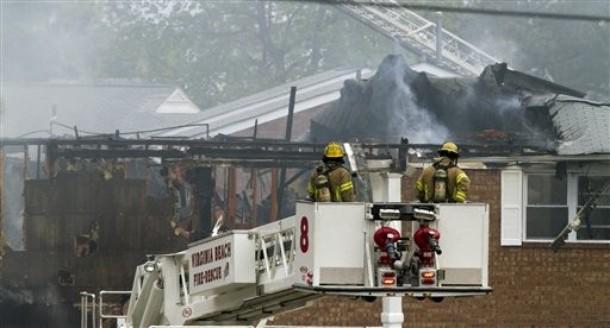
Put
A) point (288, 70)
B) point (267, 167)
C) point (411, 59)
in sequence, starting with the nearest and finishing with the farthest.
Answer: point (267, 167) → point (411, 59) → point (288, 70)

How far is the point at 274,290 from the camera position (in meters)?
17.6

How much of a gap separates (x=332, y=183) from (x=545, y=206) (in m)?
11.2

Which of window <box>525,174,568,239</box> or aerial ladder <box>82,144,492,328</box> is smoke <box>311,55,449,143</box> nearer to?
window <box>525,174,568,239</box>

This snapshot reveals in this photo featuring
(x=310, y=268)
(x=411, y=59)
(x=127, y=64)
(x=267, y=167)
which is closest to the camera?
(x=310, y=268)

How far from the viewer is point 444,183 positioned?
56.1ft

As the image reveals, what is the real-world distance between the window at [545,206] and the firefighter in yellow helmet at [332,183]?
36.0 feet

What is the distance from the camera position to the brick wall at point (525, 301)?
90.6 ft

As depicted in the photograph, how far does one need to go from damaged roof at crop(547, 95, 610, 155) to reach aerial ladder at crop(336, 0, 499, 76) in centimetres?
933

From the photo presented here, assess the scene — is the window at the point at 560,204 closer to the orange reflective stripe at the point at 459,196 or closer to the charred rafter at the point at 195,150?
the charred rafter at the point at 195,150

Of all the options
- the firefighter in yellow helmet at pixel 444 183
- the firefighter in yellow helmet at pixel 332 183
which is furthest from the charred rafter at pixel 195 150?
the firefighter in yellow helmet at pixel 332 183

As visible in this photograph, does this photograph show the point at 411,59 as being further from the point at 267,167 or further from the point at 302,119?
the point at 267,167

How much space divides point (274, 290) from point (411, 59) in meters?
25.9

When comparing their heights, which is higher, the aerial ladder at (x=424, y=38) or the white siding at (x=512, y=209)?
the aerial ladder at (x=424, y=38)

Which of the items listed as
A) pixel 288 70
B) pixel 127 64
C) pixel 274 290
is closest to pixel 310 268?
pixel 274 290
